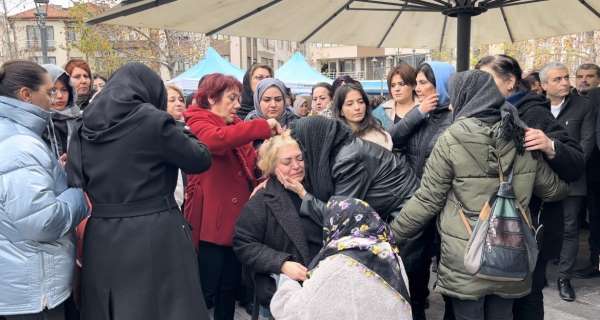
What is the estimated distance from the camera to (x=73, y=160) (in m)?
2.31

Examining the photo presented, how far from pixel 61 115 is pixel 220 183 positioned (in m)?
1.00

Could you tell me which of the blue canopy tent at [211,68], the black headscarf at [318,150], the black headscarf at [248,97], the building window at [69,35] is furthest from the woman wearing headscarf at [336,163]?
the building window at [69,35]

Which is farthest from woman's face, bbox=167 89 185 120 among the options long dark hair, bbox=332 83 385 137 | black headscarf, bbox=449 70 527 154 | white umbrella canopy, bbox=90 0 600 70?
black headscarf, bbox=449 70 527 154

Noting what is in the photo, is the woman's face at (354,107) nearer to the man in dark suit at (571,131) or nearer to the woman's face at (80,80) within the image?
the man in dark suit at (571,131)

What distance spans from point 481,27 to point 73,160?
4.69 metres

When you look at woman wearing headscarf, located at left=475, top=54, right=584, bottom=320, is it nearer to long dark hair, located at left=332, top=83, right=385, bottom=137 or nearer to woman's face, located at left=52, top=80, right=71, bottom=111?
long dark hair, located at left=332, top=83, right=385, bottom=137

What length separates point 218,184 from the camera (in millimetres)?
3125

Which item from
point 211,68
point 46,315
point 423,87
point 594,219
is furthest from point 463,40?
point 211,68

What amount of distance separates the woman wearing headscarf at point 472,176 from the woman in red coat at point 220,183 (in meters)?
1.14

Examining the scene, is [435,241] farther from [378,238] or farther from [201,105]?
[201,105]

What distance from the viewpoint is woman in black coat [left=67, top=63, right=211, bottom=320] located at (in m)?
2.25

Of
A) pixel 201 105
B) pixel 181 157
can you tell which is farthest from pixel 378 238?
pixel 201 105

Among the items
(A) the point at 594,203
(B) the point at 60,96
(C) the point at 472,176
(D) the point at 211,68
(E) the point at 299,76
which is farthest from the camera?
(E) the point at 299,76

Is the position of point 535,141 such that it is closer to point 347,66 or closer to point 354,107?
point 354,107
